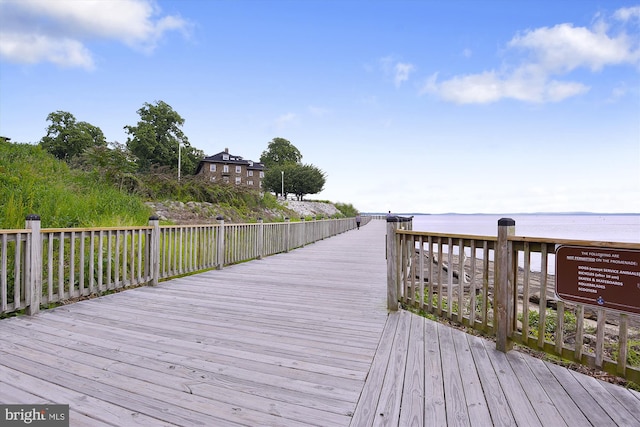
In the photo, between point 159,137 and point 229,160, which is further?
point 229,160

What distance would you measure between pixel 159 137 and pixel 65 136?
15.2m

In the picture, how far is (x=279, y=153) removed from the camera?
234ft

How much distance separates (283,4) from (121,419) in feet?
49.4

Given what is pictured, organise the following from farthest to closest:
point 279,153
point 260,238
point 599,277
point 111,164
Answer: point 279,153 → point 111,164 → point 260,238 → point 599,277

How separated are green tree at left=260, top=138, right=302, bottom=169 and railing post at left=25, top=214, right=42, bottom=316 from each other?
224 feet

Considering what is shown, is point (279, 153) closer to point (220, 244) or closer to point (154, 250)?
point (220, 244)

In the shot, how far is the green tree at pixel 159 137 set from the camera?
4050 cm

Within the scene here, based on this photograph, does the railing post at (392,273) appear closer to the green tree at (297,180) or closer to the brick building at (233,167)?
the brick building at (233,167)

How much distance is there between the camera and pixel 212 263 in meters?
6.83

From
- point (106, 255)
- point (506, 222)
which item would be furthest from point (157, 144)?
point (506, 222)

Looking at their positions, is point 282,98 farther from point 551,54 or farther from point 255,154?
point 255,154

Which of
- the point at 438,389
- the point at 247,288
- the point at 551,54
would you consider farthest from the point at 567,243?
the point at 551,54

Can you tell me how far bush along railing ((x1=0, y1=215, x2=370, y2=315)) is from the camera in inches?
139

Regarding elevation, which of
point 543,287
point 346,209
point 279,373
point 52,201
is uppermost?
point 346,209
